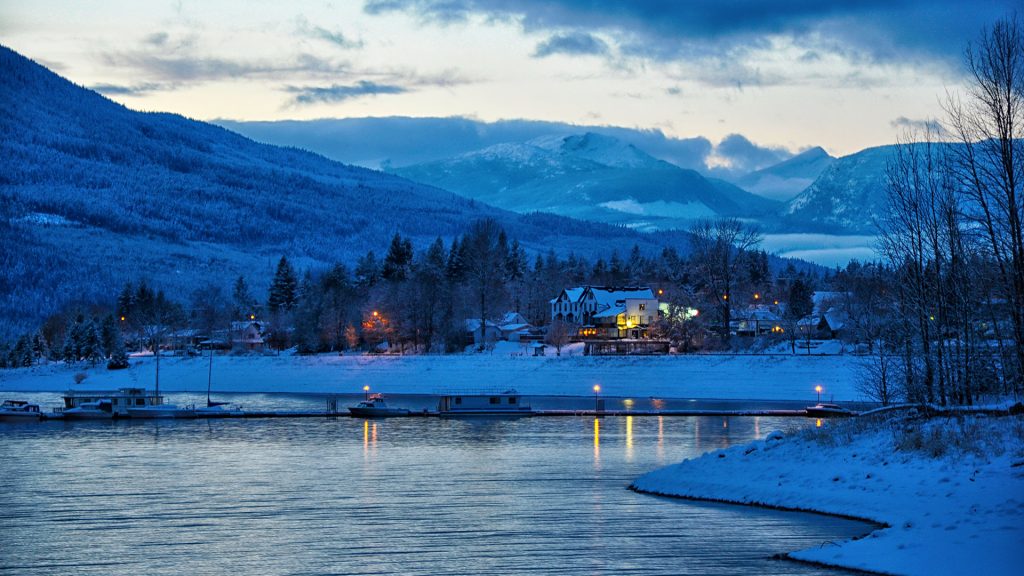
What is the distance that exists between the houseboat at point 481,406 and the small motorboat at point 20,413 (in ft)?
102

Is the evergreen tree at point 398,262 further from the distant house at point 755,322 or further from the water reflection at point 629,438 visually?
the water reflection at point 629,438

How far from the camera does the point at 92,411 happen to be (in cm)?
9131

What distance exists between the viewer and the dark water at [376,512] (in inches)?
1129

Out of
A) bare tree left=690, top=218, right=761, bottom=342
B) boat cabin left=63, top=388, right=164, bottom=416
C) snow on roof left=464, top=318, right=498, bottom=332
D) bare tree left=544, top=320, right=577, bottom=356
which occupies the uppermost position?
bare tree left=690, top=218, right=761, bottom=342

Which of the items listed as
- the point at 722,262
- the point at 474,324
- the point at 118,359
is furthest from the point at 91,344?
the point at 722,262

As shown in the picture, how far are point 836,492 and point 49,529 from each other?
23.4 meters

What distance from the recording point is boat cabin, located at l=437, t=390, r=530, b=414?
290ft

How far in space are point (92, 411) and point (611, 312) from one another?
73449mm

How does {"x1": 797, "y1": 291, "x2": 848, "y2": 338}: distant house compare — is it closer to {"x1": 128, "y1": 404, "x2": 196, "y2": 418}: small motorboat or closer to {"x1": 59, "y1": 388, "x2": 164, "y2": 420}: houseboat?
{"x1": 128, "y1": 404, "x2": 196, "y2": 418}: small motorboat

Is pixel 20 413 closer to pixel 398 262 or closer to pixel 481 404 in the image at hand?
pixel 481 404

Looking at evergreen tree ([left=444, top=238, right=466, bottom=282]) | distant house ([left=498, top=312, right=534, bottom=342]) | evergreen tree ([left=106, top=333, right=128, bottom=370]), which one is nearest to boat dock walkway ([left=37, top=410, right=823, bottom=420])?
evergreen tree ([left=106, top=333, right=128, bottom=370])

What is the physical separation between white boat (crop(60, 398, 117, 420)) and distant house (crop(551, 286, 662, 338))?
64.0m

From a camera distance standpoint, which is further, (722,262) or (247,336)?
(247,336)

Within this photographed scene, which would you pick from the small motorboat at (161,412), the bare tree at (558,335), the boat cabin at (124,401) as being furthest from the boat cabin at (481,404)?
the bare tree at (558,335)
